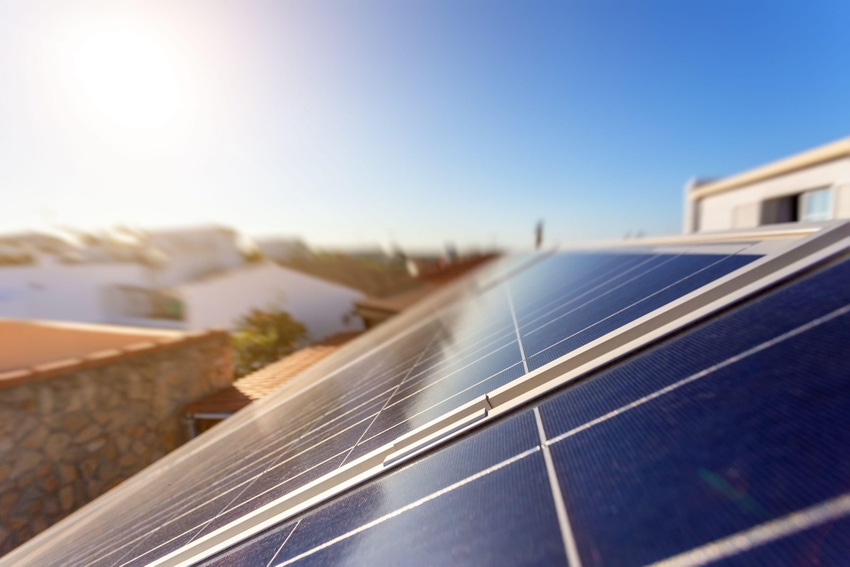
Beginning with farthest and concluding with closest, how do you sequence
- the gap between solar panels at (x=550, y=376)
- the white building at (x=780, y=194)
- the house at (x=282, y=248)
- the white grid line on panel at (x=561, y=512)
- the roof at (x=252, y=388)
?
the house at (x=282, y=248) < the roof at (x=252, y=388) < the white building at (x=780, y=194) < the gap between solar panels at (x=550, y=376) < the white grid line on panel at (x=561, y=512)

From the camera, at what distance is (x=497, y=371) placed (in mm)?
2031

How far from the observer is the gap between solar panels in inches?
57.5

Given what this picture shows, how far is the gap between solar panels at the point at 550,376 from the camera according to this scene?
57.5 inches

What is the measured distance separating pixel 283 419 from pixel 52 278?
55.8 feet

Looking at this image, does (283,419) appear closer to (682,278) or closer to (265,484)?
(265,484)

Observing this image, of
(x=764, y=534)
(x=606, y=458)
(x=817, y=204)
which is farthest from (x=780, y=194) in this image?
(x=764, y=534)

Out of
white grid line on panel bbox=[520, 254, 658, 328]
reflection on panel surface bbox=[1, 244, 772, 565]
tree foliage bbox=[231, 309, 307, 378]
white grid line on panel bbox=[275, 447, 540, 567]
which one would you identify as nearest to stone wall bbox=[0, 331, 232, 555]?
reflection on panel surface bbox=[1, 244, 772, 565]

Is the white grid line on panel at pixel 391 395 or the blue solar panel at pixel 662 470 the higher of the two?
the blue solar panel at pixel 662 470

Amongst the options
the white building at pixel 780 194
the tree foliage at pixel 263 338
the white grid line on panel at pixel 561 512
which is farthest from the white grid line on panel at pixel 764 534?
the tree foliage at pixel 263 338

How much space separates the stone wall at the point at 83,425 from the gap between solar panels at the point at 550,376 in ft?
16.5

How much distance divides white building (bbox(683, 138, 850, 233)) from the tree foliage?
1068cm

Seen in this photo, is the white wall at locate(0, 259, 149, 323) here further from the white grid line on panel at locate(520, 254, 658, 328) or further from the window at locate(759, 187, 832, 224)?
the window at locate(759, 187, 832, 224)

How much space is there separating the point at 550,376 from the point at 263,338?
11.5m

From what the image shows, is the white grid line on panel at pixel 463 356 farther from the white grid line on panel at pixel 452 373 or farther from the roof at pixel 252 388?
the roof at pixel 252 388
